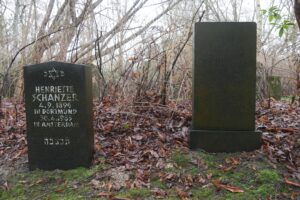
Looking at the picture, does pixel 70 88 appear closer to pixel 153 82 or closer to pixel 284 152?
pixel 153 82

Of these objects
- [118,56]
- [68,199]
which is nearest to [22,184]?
[68,199]

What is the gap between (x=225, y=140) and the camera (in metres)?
4.15

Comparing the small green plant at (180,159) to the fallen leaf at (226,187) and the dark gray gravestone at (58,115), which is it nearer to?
the fallen leaf at (226,187)

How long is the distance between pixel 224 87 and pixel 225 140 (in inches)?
25.6

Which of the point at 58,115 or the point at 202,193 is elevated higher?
the point at 58,115

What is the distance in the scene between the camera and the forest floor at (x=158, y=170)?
3459mm

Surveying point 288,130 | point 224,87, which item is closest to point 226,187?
point 224,87

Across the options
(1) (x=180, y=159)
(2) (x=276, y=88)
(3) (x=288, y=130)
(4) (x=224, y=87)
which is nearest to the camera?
(1) (x=180, y=159)

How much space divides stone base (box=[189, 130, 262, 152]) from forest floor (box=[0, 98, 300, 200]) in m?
0.09

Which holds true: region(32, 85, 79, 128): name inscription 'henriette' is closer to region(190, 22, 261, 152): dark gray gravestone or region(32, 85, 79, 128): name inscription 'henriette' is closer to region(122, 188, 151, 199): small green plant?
region(122, 188, 151, 199): small green plant

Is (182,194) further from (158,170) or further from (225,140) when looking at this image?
(225,140)

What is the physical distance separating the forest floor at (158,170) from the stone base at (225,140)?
0.09 m

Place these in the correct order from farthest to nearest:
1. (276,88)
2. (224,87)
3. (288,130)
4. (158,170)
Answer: (276,88) < (288,130) < (224,87) < (158,170)

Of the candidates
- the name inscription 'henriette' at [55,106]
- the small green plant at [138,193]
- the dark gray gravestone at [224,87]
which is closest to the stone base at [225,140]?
the dark gray gravestone at [224,87]
